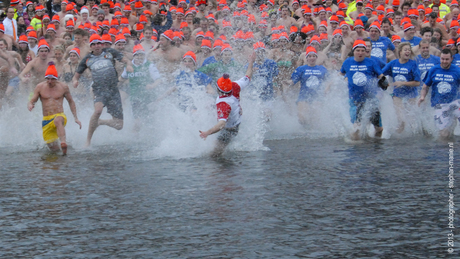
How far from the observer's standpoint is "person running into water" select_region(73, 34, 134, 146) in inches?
477

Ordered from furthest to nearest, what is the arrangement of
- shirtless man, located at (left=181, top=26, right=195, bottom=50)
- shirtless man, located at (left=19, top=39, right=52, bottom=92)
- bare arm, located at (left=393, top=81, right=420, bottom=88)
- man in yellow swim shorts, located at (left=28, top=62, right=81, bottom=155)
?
shirtless man, located at (left=181, top=26, right=195, bottom=50), shirtless man, located at (left=19, top=39, right=52, bottom=92), bare arm, located at (left=393, top=81, right=420, bottom=88), man in yellow swim shorts, located at (left=28, top=62, right=81, bottom=155)

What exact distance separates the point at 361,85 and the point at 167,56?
3697 mm

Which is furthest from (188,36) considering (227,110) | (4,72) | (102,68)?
(227,110)

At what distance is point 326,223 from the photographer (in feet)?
20.5

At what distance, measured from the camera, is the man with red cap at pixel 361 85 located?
11703 mm

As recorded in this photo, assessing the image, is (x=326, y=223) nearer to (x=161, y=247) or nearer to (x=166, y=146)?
(x=161, y=247)

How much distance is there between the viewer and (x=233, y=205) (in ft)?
23.0

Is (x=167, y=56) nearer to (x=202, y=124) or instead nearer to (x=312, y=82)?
(x=202, y=124)

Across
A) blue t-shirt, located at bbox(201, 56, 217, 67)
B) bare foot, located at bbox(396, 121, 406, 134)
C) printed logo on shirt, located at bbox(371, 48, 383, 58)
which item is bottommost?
bare foot, located at bbox(396, 121, 406, 134)

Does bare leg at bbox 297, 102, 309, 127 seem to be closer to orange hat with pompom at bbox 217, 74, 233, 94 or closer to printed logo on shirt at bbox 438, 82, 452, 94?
printed logo on shirt at bbox 438, 82, 452, 94

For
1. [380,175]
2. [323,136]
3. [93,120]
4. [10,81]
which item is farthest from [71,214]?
[10,81]

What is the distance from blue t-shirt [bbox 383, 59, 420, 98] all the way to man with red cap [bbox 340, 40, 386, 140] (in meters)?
0.80

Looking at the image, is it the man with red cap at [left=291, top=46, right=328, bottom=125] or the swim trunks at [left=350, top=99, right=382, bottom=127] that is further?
the man with red cap at [left=291, top=46, right=328, bottom=125]

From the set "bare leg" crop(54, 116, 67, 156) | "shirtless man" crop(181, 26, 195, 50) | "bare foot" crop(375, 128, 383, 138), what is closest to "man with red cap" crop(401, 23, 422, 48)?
"bare foot" crop(375, 128, 383, 138)
